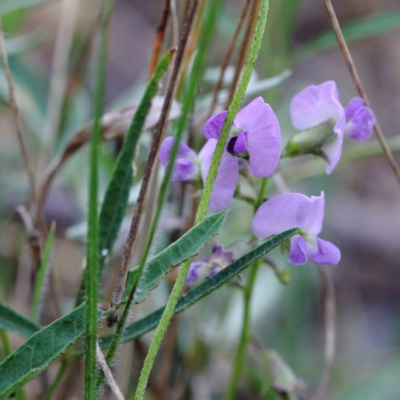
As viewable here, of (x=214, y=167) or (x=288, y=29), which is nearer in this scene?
(x=214, y=167)

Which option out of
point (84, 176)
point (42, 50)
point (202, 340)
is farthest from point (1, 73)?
point (42, 50)

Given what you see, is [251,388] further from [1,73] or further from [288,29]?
[1,73]

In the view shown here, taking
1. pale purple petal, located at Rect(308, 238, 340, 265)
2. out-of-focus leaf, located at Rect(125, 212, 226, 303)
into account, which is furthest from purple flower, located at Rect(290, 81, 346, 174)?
out-of-focus leaf, located at Rect(125, 212, 226, 303)

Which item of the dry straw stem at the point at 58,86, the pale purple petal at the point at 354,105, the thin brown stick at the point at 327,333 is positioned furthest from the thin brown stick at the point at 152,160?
the dry straw stem at the point at 58,86

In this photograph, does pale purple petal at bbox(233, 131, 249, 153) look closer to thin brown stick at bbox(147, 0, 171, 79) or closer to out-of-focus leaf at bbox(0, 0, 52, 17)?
thin brown stick at bbox(147, 0, 171, 79)

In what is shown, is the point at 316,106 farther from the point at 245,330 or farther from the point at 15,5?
the point at 15,5

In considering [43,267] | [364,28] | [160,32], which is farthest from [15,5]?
[43,267]
